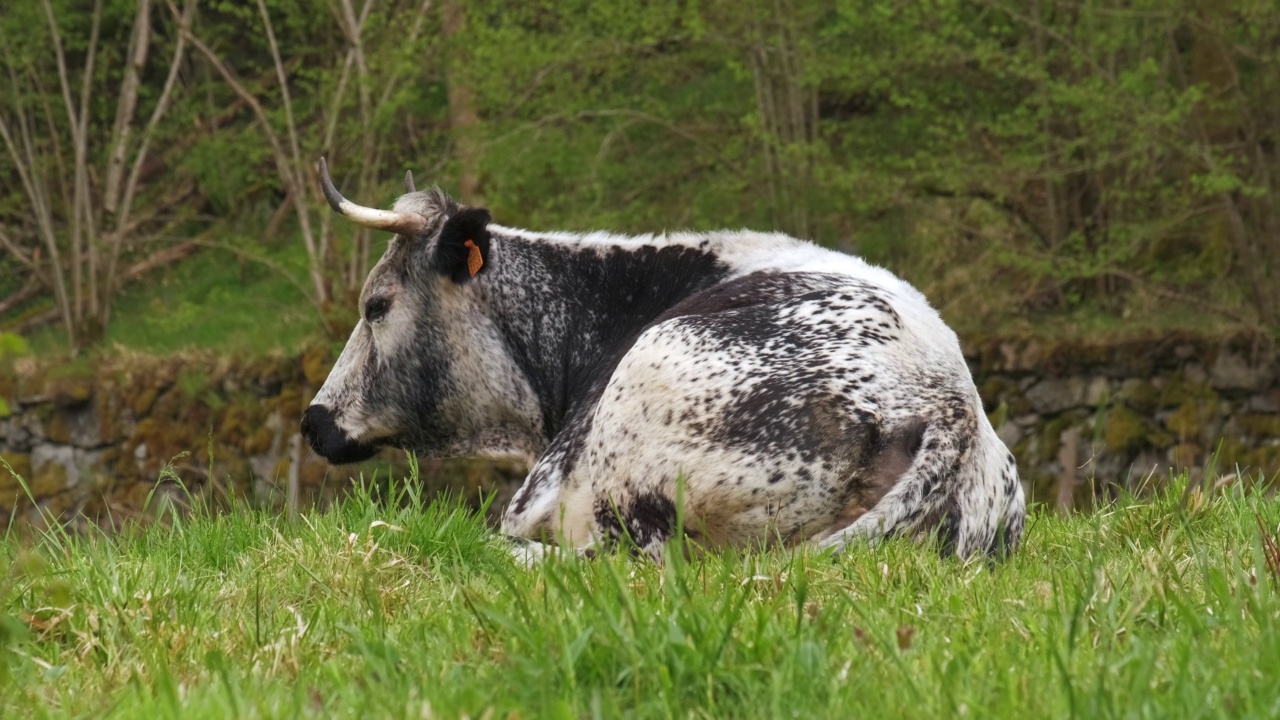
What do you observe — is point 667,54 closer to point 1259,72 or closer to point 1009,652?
point 1259,72

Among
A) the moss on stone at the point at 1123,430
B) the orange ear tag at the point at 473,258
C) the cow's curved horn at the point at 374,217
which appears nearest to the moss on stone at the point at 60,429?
the moss on stone at the point at 1123,430

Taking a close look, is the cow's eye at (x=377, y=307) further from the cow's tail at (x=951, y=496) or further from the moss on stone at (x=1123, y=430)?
the moss on stone at (x=1123, y=430)

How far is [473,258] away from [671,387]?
1.67 metres

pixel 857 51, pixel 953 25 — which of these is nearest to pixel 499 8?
pixel 857 51

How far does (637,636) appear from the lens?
2.60 meters

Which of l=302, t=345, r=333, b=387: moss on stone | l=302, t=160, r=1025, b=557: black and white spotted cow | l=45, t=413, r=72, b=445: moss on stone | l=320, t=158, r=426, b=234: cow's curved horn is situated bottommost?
l=45, t=413, r=72, b=445: moss on stone

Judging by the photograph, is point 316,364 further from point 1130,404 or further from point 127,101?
point 1130,404

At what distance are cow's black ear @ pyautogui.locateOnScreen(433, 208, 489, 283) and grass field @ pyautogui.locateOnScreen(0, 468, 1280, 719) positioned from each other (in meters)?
2.03

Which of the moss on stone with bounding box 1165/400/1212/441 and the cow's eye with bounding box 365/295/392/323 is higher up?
the cow's eye with bounding box 365/295/392/323

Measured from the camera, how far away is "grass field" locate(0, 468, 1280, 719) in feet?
7.99

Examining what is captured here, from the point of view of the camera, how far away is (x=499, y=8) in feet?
49.1

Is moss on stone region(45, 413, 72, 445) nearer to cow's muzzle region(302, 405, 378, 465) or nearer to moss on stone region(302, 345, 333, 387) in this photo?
moss on stone region(302, 345, 333, 387)

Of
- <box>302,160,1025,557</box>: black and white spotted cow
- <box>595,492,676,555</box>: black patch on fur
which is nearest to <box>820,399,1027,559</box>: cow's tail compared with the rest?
<box>302,160,1025,557</box>: black and white spotted cow

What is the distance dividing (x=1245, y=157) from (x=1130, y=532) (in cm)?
870
